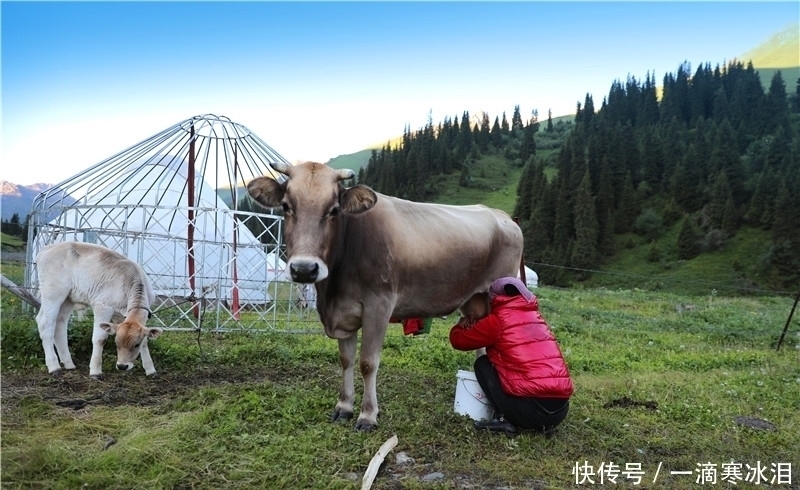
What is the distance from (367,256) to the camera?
5.62 meters

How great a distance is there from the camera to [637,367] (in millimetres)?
10203

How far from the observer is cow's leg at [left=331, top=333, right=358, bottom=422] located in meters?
5.86

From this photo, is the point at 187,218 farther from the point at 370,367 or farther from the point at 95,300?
the point at 370,367

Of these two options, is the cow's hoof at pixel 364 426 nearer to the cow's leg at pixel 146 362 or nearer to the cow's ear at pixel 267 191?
the cow's ear at pixel 267 191

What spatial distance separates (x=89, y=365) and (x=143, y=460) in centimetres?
441

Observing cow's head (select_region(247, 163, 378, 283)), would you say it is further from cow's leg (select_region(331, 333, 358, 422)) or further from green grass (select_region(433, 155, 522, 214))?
green grass (select_region(433, 155, 522, 214))

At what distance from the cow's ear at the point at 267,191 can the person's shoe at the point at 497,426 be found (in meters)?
3.00

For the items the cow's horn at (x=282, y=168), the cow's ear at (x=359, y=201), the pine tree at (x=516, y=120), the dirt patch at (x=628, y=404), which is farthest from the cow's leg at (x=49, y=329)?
the pine tree at (x=516, y=120)

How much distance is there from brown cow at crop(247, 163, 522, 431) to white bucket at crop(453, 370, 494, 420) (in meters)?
0.84

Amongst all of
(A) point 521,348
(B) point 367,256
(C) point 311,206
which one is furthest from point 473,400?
(C) point 311,206

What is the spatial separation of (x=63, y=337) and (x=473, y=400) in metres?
5.88

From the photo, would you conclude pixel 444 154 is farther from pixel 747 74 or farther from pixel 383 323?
pixel 383 323

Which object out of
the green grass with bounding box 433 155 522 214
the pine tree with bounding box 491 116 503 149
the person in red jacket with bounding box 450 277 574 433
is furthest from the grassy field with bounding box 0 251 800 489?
the pine tree with bounding box 491 116 503 149

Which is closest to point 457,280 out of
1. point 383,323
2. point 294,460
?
point 383,323
